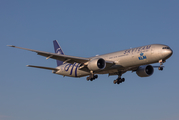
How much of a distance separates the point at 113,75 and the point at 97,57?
17.5 feet

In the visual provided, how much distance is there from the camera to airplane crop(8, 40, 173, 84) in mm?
40844

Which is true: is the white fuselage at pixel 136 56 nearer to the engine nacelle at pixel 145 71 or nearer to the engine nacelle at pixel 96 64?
the engine nacelle at pixel 96 64

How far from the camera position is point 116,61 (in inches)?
1732

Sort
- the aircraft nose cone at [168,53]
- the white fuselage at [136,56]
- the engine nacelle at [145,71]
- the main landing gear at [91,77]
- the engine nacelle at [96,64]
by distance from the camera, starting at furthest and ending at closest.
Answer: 1. the engine nacelle at [145,71]
2. the main landing gear at [91,77]
3. the engine nacelle at [96,64]
4. the white fuselage at [136,56]
5. the aircraft nose cone at [168,53]

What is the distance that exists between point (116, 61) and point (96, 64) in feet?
10.4

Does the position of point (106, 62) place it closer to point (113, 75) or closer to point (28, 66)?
point (113, 75)

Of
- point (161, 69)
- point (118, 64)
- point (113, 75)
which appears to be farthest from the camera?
point (113, 75)

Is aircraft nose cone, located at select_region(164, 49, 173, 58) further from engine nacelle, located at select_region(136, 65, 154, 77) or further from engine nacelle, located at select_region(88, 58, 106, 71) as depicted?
engine nacelle, located at select_region(88, 58, 106, 71)

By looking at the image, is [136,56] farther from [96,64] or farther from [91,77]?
[91,77]

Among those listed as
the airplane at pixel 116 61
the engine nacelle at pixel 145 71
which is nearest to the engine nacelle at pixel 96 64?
the airplane at pixel 116 61

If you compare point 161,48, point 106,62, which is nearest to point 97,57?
point 106,62

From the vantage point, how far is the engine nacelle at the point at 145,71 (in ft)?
159

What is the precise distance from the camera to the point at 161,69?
40.2m

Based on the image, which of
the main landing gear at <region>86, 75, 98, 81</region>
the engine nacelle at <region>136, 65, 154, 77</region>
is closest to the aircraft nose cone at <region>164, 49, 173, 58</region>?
the engine nacelle at <region>136, 65, 154, 77</region>
